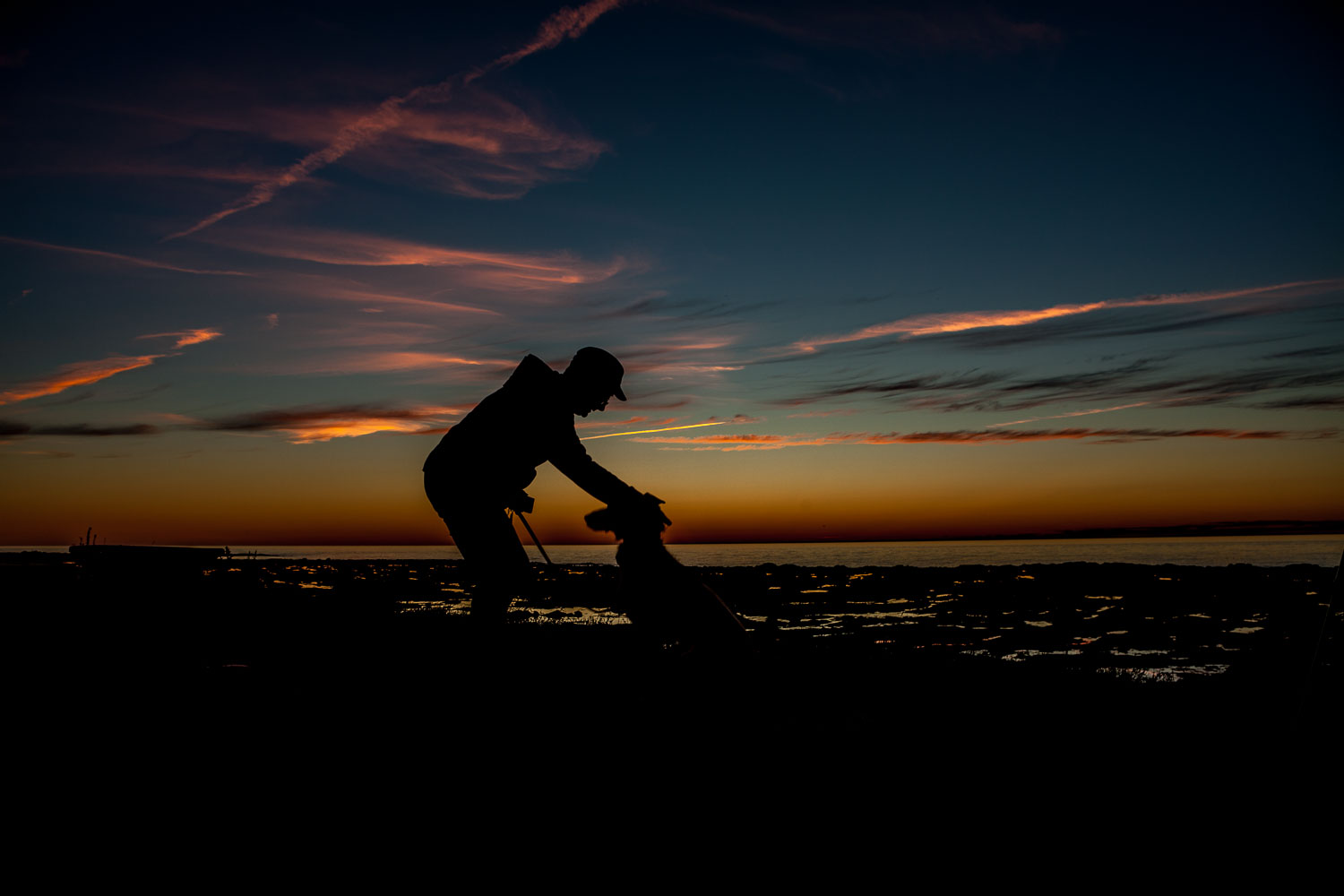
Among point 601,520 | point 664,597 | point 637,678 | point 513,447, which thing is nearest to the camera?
point 513,447

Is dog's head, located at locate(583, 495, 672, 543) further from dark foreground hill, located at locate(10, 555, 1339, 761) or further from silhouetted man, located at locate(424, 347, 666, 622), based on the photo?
dark foreground hill, located at locate(10, 555, 1339, 761)

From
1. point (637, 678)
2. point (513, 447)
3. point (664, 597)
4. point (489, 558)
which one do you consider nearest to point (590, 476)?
point (513, 447)

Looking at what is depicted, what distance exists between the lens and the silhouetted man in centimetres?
496

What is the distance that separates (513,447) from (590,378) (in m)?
0.72

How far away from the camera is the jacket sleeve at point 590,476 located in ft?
16.5

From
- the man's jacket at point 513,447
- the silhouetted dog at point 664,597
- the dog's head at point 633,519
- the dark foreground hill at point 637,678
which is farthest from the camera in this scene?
the silhouetted dog at point 664,597

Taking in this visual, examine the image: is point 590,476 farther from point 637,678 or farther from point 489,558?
point 637,678

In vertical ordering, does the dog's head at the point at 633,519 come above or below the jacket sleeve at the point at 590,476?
below

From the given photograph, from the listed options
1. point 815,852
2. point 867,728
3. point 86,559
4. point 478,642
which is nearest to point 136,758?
point 478,642

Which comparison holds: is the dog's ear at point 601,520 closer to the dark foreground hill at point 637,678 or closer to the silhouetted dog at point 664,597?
the silhouetted dog at point 664,597

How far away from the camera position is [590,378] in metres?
5.12

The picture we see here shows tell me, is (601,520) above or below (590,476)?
below

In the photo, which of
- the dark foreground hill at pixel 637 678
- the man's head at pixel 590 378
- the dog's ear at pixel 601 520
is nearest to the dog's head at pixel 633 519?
the dog's ear at pixel 601 520

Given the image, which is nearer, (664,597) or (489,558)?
(489,558)
